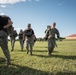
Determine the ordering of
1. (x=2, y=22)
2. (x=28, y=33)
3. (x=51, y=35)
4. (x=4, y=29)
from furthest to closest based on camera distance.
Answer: (x=28, y=33)
(x=51, y=35)
(x=4, y=29)
(x=2, y=22)

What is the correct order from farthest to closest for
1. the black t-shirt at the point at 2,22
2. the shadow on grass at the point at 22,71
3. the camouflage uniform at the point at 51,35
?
the camouflage uniform at the point at 51,35
the black t-shirt at the point at 2,22
the shadow on grass at the point at 22,71

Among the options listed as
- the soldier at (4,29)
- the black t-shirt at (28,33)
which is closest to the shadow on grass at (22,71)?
the soldier at (4,29)

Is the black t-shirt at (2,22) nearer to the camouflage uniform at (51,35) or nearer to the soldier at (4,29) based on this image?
the soldier at (4,29)

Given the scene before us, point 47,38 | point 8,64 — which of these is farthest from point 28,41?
point 8,64

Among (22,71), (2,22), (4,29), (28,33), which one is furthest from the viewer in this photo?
(28,33)

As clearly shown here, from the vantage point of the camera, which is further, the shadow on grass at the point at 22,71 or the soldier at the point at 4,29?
the soldier at the point at 4,29

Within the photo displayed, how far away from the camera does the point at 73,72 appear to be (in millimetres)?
8609

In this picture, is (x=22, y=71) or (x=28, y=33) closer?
(x=22, y=71)

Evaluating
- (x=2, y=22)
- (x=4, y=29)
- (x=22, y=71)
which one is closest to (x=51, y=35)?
(x=4, y=29)

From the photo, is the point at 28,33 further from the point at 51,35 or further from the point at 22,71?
the point at 22,71

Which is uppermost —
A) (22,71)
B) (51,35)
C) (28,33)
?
(28,33)

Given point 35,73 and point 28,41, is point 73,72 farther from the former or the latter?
point 28,41

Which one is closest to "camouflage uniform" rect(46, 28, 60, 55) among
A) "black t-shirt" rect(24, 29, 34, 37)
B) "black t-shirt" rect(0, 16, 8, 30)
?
"black t-shirt" rect(24, 29, 34, 37)

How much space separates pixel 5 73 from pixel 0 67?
1.10m
